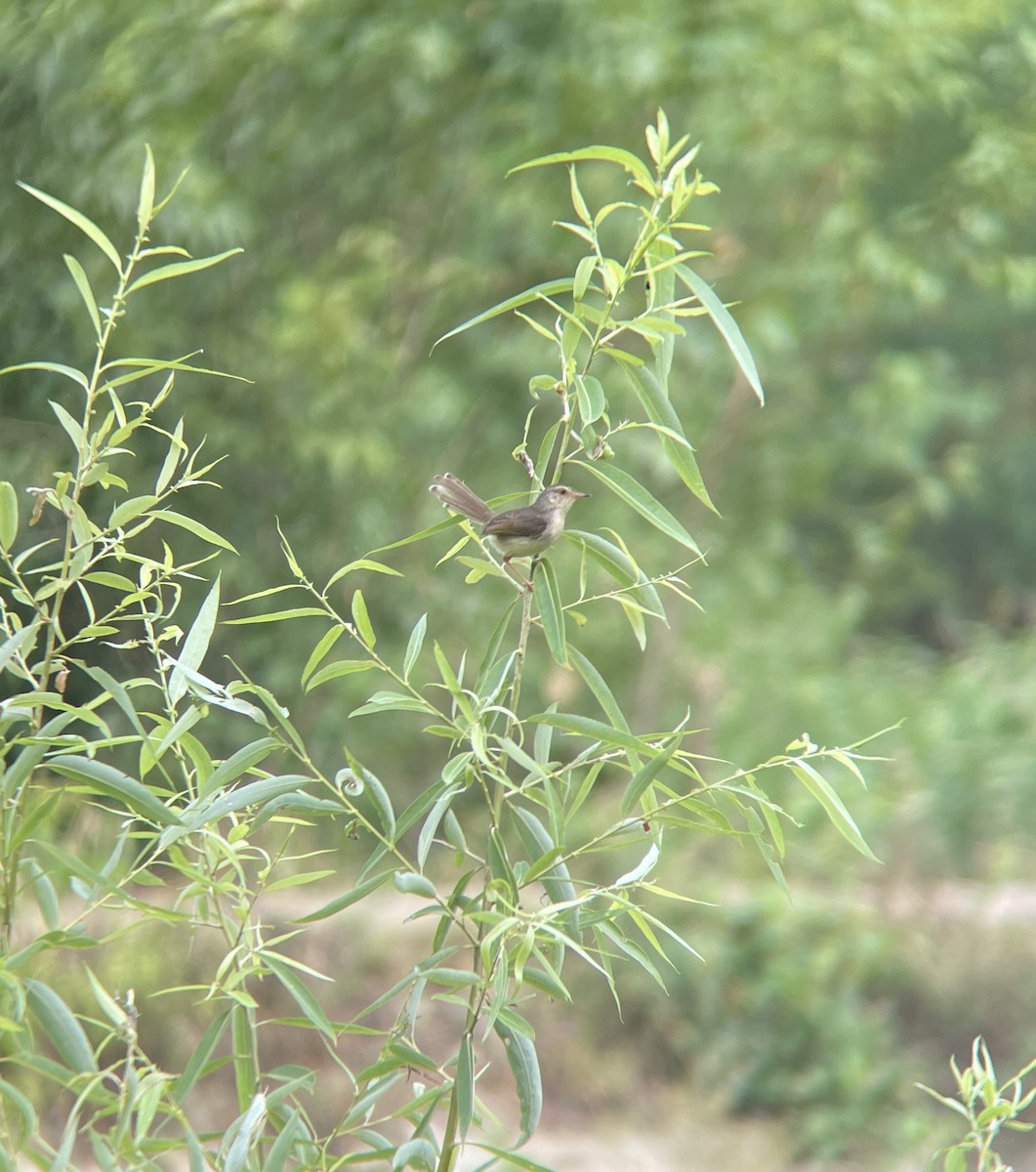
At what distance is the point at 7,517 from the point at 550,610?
0.48 m

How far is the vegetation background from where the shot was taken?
124 inches

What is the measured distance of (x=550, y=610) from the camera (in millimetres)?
1280

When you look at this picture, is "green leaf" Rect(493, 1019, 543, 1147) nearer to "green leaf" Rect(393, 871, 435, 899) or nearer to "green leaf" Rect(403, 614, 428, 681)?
"green leaf" Rect(393, 871, 435, 899)

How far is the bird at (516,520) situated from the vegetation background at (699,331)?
1175 mm

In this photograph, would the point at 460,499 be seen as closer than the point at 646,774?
No

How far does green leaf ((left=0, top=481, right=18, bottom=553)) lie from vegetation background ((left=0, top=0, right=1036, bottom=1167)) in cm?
131

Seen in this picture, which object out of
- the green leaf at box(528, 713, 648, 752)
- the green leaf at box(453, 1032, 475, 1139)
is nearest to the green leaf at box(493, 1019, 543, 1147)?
the green leaf at box(453, 1032, 475, 1139)

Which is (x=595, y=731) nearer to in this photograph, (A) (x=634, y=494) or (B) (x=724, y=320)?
(A) (x=634, y=494)

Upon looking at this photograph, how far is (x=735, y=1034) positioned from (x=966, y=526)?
5.68 meters

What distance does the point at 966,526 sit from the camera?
9.66 m

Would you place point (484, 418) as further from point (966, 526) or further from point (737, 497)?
point (966, 526)

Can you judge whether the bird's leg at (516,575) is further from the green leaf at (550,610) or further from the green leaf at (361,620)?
the green leaf at (361,620)

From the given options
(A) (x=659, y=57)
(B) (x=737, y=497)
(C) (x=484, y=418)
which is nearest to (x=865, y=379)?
(B) (x=737, y=497)

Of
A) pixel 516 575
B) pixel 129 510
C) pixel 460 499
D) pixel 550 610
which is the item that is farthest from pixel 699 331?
pixel 129 510
